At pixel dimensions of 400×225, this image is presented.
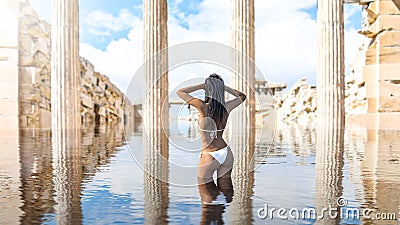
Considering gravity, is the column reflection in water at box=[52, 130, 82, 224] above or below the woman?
below

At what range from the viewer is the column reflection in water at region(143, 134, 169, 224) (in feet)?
11.2

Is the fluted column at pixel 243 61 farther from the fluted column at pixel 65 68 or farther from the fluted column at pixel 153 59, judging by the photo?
the fluted column at pixel 65 68

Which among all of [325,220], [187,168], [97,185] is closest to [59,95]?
[187,168]

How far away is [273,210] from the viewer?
3.61 m

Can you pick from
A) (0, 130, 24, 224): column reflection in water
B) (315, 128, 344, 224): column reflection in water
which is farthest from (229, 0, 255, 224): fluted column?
(0, 130, 24, 224): column reflection in water

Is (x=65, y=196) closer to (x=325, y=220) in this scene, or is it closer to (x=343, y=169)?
(x=325, y=220)

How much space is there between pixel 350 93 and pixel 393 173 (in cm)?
1793

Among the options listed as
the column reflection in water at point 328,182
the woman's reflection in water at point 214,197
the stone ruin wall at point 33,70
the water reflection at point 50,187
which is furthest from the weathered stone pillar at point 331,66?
the woman's reflection in water at point 214,197

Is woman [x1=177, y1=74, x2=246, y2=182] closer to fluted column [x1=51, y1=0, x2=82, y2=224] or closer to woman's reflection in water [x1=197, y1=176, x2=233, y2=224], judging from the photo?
woman's reflection in water [x1=197, y1=176, x2=233, y2=224]

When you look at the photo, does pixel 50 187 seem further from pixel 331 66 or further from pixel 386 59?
pixel 386 59

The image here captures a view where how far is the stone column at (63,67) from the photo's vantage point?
52.1 feet

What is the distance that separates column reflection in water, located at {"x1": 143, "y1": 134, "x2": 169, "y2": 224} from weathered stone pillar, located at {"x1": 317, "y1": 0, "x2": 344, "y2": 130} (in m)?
10.4
